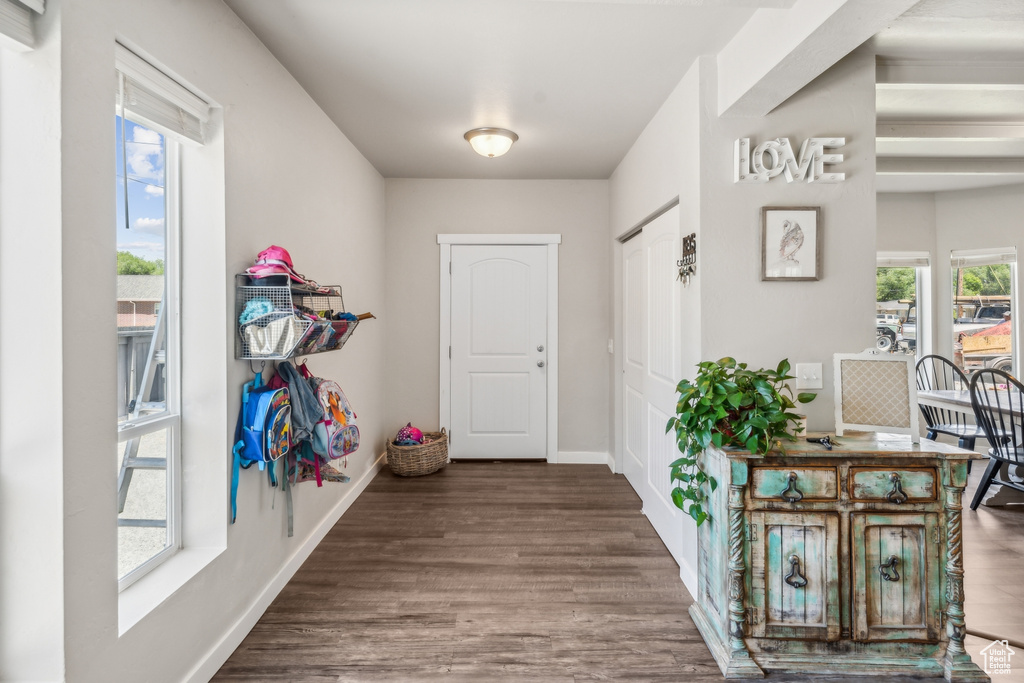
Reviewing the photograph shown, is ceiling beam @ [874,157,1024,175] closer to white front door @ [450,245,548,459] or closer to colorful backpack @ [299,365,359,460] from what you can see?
white front door @ [450,245,548,459]

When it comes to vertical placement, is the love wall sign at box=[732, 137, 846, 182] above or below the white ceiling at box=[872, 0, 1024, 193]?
below

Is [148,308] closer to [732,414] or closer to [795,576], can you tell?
[732,414]

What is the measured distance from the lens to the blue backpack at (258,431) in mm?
2037

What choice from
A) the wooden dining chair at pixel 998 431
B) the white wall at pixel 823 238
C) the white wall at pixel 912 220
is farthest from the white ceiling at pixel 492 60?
the white wall at pixel 912 220

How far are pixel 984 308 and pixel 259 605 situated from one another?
6.24m

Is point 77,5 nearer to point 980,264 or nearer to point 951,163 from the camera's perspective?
point 951,163

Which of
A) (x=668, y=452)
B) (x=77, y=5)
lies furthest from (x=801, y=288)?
(x=77, y=5)

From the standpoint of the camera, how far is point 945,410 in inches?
188

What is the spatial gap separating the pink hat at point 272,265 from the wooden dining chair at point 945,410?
4.14m

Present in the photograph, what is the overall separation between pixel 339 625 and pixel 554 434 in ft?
8.90

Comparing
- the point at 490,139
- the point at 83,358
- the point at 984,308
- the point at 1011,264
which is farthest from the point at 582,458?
the point at 1011,264

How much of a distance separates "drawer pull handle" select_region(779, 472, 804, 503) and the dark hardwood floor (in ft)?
2.03

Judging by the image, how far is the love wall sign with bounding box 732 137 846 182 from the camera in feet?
7.72

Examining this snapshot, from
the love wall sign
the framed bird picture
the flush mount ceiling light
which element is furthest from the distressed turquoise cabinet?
the flush mount ceiling light
